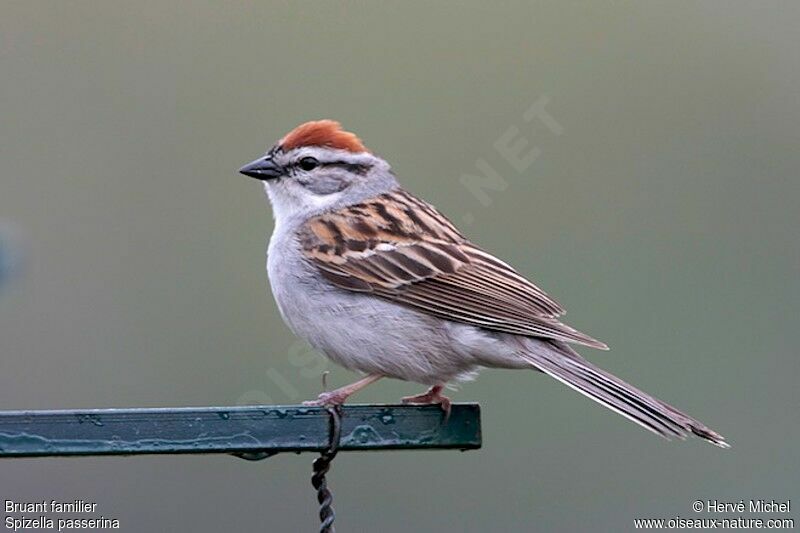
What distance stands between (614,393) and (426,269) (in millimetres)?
1065

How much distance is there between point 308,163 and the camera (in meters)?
6.58

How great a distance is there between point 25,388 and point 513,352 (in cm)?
320

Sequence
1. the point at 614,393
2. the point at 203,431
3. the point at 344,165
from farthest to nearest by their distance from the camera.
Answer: the point at 344,165 → the point at 614,393 → the point at 203,431

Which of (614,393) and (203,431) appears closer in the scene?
(203,431)

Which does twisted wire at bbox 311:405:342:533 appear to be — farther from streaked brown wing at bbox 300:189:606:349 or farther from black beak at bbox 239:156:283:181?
black beak at bbox 239:156:283:181

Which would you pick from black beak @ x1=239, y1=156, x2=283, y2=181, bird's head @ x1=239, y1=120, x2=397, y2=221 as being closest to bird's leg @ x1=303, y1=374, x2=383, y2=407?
bird's head @ x1=239, y1=120, x2=397, y2=221

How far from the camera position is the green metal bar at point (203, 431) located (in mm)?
4086

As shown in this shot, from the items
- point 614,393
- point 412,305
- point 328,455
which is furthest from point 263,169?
point 328,455

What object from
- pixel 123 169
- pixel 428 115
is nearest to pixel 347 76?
pixel 428 115

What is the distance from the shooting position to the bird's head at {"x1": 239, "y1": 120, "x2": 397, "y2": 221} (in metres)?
6.52

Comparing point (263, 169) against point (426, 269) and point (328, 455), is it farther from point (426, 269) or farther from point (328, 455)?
point (328, 455)

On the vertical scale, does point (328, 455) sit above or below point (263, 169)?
below

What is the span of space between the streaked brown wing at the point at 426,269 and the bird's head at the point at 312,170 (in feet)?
0.61

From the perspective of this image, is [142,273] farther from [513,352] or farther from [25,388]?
[513,352]
